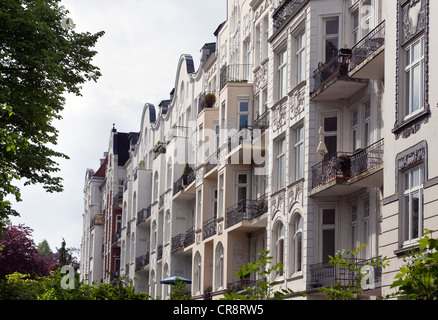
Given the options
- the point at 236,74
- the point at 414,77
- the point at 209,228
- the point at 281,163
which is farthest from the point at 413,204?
the point at 209,228

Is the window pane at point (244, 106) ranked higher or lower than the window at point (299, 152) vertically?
higher

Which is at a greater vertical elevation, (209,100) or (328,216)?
(209,100)

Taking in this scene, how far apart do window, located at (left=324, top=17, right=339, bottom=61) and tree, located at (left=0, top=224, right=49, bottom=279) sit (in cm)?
4482

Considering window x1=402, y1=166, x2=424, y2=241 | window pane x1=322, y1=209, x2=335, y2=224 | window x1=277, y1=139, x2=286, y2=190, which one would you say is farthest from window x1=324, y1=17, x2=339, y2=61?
window x1=402, y1=166, x2=424, y2=241

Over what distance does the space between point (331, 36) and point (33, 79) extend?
9662 millimetres

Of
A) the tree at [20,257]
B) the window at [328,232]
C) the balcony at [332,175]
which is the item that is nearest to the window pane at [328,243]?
the window at [328,232]

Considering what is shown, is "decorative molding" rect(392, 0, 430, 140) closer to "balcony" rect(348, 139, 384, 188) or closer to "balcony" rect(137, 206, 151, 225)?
"balcony" rect(348, 139, 384, 188)

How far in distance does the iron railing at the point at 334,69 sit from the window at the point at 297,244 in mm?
4509

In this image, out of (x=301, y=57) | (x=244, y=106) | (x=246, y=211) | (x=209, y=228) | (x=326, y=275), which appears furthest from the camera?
(x=209, y=228)

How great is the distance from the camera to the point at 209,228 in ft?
144

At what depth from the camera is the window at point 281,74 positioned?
33125mm

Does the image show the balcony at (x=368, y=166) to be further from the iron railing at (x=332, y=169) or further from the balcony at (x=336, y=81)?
the balcony at (x=336, y=81)

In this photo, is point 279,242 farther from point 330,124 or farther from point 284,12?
point 284,12

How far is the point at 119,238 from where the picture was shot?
73938mm
